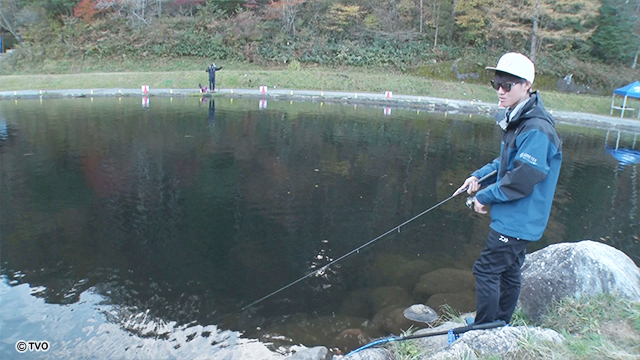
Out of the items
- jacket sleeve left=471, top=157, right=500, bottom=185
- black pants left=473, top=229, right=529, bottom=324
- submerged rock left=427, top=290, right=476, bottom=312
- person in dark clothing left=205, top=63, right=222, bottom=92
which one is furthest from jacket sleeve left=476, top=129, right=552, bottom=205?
person in dark clothing left=205, top=63, right=222, bottom=92

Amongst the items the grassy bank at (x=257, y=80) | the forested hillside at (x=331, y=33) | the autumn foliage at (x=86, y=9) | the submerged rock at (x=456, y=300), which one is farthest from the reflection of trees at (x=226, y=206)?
the autumn foliage at (x=86, y=9)

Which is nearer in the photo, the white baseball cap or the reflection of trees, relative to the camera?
the white baseball cap

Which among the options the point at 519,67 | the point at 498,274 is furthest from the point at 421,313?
the point at 519,67

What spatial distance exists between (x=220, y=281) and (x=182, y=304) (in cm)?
60

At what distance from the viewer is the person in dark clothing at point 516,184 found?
9.79 ft

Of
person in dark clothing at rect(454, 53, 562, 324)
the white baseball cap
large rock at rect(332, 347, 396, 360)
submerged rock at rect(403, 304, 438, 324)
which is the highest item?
the white baseball cap

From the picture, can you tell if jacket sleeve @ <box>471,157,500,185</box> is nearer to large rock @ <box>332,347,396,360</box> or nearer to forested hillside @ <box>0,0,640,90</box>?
large rock @ <box>332,347,396,360</box>

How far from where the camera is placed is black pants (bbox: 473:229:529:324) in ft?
10.6

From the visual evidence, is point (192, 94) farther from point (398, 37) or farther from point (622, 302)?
point (622, 302)

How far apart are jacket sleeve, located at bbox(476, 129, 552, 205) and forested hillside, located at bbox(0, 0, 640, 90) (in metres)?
27.3

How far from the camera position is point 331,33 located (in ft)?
104

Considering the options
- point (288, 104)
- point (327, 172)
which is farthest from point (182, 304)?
point (288, 104)

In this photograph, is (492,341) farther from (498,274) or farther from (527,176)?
(527,176)

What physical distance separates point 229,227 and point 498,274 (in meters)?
4.72
